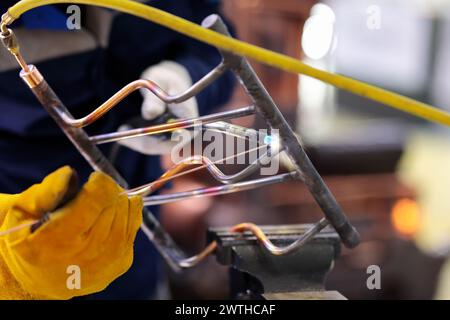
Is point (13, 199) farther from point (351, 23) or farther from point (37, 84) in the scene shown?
point (351, 23)

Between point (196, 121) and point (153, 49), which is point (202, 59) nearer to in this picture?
point (153, 49)

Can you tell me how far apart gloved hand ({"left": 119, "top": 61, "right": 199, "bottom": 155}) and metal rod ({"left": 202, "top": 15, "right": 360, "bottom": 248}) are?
107 millimetres

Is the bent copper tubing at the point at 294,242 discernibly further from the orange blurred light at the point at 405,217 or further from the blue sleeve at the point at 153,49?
the orange blurred light at the point at 405,217

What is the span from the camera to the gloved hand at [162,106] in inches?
23.8

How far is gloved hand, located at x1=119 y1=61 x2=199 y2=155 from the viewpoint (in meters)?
0.60

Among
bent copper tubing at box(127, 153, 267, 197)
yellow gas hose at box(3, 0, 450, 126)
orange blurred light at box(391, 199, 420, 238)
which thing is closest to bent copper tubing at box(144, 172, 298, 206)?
bent copper tubing at box(127, 153, 267, 197)

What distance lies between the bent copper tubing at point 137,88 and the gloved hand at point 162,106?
1.9 inches

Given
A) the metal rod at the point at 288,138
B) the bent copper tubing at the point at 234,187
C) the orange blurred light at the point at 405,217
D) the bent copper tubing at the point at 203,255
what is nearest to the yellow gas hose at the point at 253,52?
the metal rod at the point at 288,138

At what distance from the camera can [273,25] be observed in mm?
2057

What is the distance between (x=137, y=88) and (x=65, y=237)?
16cm

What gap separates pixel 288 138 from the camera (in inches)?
18.8

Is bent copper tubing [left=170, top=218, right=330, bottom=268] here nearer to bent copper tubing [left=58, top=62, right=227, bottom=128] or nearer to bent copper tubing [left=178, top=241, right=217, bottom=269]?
bent copper tubing [left=178, top=241, right=217, bottom=269]
